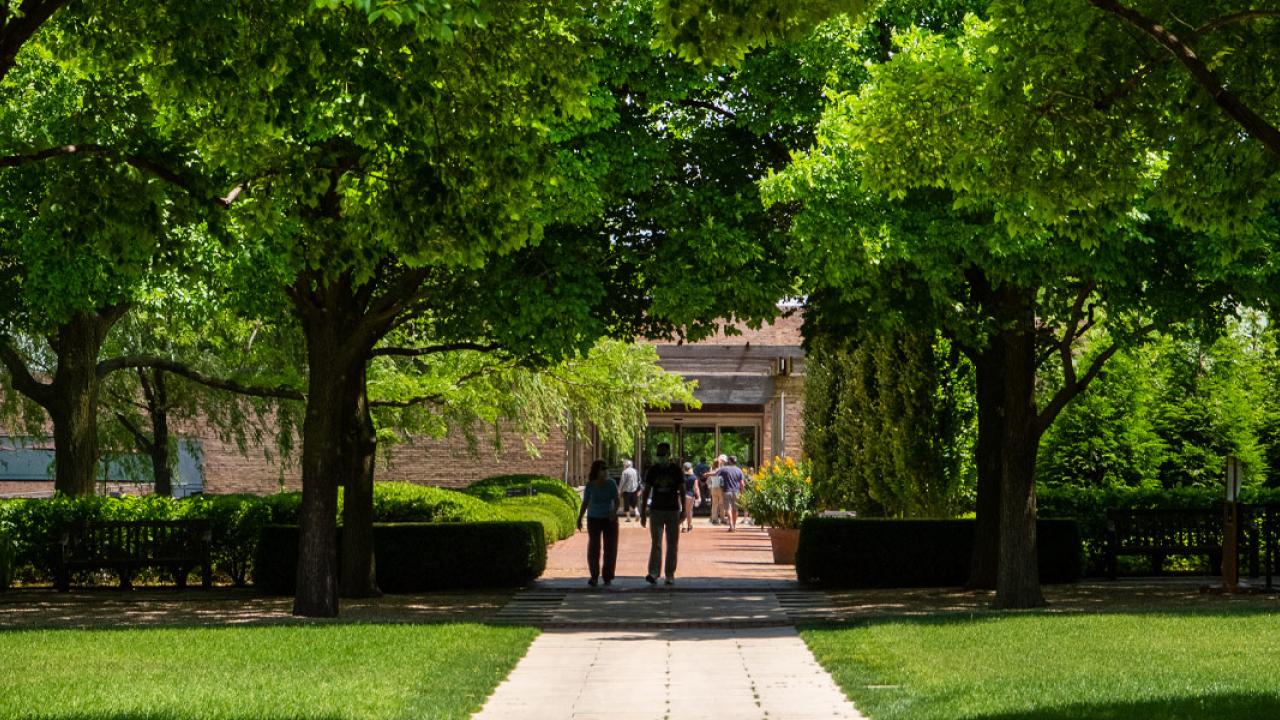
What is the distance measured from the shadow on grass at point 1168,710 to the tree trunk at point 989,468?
9723 mm

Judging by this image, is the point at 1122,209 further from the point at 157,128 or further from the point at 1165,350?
the point at 1165,350

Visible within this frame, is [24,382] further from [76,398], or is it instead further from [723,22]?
[723,22]

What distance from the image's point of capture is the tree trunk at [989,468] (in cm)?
1917

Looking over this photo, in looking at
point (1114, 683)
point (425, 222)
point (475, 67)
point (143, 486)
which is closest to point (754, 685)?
point (1114, 683)

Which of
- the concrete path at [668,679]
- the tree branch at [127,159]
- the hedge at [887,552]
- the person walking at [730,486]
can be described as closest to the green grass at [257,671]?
the concrete path at [668,679]

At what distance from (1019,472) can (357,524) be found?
7.71 metres

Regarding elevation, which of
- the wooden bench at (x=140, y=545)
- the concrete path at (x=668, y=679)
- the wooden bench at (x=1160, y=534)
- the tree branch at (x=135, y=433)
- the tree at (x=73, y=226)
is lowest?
the concrete path at (x=668, y=679)

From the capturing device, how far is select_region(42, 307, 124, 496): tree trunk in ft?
72.0

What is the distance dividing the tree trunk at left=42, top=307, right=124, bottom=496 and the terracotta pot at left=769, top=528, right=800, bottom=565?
10.6 meters

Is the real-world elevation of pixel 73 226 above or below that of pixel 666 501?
above

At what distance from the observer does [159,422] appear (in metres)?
33.1

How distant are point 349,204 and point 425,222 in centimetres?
131

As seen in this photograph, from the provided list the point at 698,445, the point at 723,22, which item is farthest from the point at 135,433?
the point at 723,22

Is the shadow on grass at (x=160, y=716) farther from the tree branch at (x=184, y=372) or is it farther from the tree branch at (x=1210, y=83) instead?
the tree branch at (x=184, y=372)
